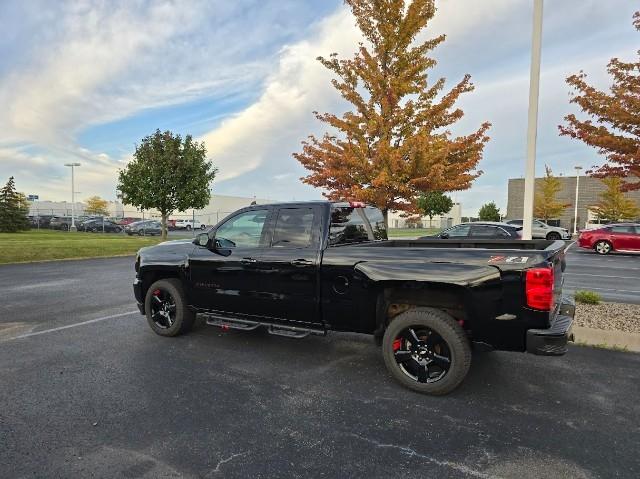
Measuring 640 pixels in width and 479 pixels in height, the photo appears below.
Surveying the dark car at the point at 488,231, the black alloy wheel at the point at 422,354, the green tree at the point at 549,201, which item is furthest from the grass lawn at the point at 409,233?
the black alloy wheel at the point at 422,354

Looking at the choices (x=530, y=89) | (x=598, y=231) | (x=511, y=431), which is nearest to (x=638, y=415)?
(x=511, y=431)

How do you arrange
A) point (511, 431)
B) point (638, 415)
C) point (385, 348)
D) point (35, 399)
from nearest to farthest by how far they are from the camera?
1. point (511, 431)
2. point (638, 415)
3. point (35, 399)
4. point (385, 348)

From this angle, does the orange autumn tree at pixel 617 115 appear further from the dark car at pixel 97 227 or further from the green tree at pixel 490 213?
the green tree at pixel 490 213

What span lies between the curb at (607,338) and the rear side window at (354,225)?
2.86m

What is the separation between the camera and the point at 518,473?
2.68 m

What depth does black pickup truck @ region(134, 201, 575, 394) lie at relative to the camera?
3.62 m

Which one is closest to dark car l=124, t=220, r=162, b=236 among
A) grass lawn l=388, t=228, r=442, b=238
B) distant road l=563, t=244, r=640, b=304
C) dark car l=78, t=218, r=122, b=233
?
Answer: dark car l=78, t=218, r=122, b=233

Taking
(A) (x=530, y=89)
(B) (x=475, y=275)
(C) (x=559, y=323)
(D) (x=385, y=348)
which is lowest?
(D) (x=385, y=348)

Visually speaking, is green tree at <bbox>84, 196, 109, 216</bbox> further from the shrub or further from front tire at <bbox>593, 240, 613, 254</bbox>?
the shrub

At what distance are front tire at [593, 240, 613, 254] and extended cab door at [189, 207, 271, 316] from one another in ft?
65.1

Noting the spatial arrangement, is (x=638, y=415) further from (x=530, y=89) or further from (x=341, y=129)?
(x=341, y=129)

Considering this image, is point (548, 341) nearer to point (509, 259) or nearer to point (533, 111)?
point (509, 259)

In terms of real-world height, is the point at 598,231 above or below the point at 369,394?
above

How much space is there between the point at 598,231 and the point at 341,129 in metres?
14.8
